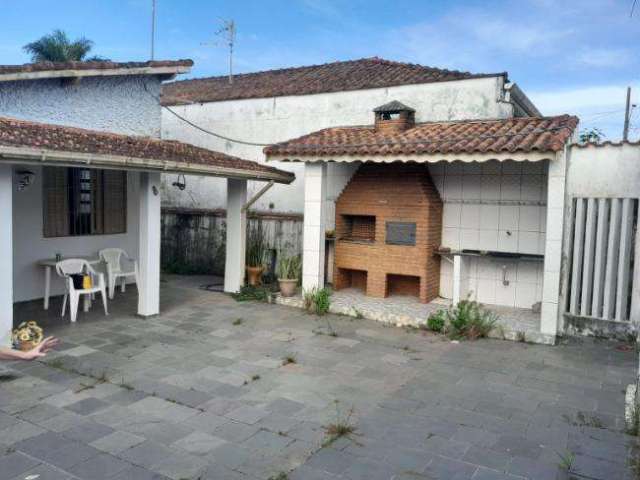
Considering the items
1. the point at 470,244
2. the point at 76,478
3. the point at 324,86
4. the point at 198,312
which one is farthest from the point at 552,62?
the point at 76,478

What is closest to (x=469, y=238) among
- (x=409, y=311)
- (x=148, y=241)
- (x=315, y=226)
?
(x=409, y=311)

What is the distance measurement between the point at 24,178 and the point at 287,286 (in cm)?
530

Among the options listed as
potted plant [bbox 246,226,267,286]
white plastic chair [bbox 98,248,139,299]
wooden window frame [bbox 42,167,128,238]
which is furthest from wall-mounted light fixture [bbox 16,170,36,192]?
potted plant [bbox 246,226,267,286]

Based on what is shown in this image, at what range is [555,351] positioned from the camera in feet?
26.1

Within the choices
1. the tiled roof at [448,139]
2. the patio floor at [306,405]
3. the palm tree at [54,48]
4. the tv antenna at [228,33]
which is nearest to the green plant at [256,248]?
the tiled roof at [448,139]

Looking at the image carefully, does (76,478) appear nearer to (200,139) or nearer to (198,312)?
(198,312)

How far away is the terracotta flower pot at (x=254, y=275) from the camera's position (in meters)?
12.0

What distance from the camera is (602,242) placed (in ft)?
27.5

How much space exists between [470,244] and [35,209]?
8.54 m

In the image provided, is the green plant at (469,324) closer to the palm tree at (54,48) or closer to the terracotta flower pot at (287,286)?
the terracotta flower pot at (287,286)

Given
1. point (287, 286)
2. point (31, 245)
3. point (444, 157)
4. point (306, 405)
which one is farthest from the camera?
point (287, 286)

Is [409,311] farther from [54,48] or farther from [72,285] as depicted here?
[54,48]

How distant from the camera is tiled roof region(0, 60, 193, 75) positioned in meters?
9.16

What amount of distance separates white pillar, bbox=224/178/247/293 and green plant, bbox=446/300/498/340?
16.2 ft
